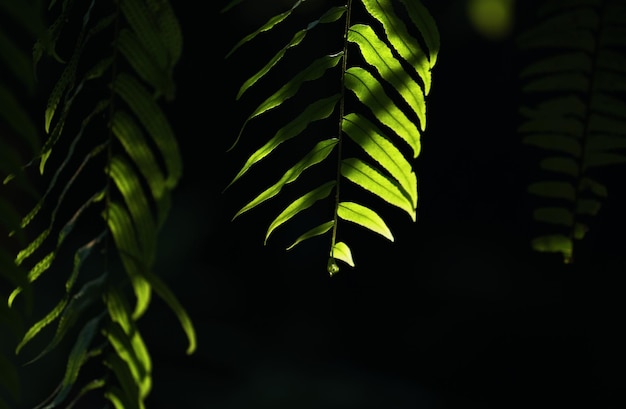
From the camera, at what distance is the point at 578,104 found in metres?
0.65

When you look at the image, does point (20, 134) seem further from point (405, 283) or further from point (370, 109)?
point (405, 283)

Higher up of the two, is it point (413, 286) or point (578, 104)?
point (578, 104)

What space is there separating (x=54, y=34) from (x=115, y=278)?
3661 mm

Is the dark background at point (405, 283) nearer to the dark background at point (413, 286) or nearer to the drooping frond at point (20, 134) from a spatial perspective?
the dark background at point (413, 286)

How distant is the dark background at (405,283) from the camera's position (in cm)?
428

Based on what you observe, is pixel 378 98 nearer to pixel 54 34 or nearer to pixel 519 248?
pixel 54 34

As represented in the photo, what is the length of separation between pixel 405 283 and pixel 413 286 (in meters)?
0.05

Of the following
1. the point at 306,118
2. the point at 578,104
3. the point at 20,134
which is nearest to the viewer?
the point at 20,134

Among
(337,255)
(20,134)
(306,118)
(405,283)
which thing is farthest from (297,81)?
(405,283)

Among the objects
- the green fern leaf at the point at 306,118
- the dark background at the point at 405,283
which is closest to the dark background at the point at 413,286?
the dark background at the point at 405,283

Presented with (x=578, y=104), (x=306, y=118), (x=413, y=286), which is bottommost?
(x=413, y=286)

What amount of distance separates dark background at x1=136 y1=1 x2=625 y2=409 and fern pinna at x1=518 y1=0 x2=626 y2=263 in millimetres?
3598

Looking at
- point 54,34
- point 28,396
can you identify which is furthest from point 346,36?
point 28,396

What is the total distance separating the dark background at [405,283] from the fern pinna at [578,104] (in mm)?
3531
